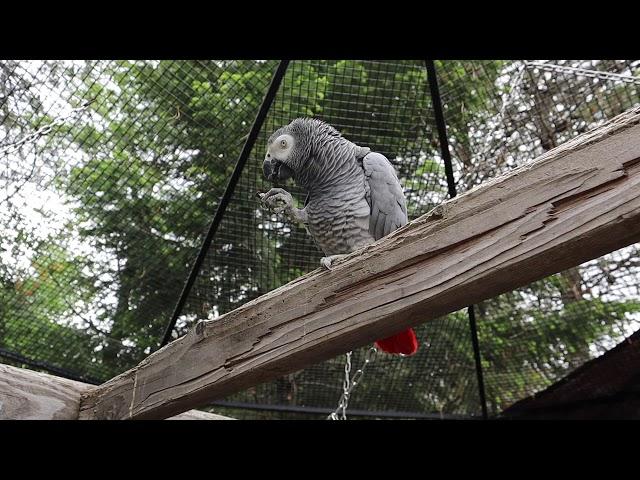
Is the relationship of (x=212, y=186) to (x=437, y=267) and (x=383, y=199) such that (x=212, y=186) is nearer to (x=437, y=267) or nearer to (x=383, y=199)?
(x=383, y=199)

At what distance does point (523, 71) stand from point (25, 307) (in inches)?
84.3

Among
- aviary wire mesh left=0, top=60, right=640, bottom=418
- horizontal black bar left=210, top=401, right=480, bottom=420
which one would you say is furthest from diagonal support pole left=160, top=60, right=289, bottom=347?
horizontal black bar left=210, top=401, right=480, bottom=420

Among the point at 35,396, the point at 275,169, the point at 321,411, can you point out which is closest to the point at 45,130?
the point at 275,169

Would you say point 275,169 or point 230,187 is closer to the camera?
point 275,169

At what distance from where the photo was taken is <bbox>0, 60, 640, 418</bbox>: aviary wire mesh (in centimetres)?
198

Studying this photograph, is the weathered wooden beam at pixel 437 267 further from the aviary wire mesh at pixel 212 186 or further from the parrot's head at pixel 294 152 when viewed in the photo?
the aviary wire mesh at pixel 212 186

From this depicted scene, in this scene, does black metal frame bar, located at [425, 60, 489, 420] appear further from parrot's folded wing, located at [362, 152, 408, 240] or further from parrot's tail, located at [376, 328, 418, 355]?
parrot's folded wing, located at [362, 152, 408, 240]

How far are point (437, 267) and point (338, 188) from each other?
2.51 ft

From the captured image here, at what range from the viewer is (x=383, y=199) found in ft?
5.33
